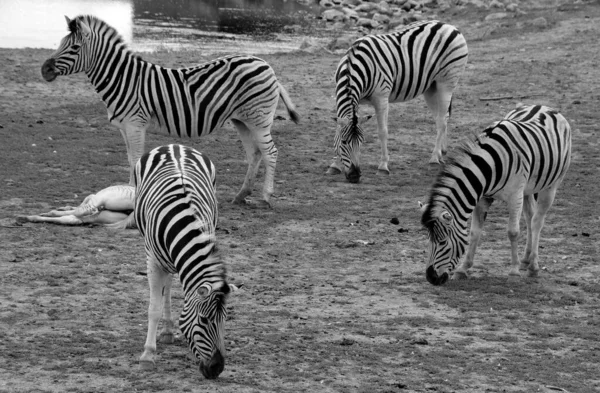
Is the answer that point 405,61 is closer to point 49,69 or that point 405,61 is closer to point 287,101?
point 287,101

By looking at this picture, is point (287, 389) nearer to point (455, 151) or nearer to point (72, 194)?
point (455, 151)

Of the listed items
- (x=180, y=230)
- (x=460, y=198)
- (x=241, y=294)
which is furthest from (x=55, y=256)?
(x=460, y=198)

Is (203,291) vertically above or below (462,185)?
below

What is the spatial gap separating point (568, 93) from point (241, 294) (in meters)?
10.2

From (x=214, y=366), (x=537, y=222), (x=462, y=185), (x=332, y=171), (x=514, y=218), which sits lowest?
(x=332, y=171)

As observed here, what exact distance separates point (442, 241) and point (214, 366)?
3059mm

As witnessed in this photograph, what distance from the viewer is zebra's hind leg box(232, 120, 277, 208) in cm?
1158

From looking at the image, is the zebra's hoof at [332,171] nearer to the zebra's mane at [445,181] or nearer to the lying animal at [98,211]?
the lying animal at [98,211]

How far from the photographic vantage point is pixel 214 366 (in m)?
6.20

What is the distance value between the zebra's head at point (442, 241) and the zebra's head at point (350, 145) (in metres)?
4.16

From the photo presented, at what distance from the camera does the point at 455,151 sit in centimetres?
893

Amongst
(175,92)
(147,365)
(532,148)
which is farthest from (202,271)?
(175,92)

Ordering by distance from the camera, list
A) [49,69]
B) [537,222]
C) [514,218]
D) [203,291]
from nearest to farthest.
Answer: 1. [203,291]
2. [514,218]
3. [537,222]
4. [49,69]

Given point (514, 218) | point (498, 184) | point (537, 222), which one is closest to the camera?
point (498, 184)
